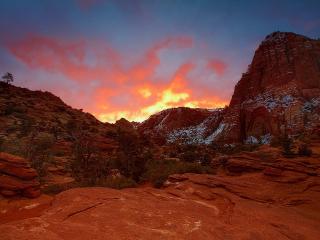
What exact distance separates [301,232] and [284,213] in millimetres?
1611

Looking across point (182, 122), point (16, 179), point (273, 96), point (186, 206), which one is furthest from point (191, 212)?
point (182, 122)

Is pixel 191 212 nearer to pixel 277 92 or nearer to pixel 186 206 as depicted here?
pixel 186 206

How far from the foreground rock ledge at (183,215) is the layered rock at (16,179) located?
1113 mm

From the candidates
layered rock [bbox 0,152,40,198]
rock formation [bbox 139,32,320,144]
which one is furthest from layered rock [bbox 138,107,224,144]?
layered rock [bbox 0,152,40,198]

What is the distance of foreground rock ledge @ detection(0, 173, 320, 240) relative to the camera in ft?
19.5

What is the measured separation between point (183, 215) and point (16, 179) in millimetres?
5429

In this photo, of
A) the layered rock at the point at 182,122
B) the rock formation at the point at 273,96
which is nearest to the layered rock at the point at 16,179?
the rock formation at the point at 273,96

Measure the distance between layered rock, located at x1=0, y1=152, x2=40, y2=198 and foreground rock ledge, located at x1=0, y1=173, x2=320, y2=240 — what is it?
3.65 feet

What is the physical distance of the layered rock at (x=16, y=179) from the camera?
8.83 meters

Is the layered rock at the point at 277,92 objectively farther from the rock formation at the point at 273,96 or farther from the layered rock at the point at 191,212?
the layered rock at the point at 191,212

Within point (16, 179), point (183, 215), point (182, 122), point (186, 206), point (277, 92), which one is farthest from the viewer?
point (182, 122)

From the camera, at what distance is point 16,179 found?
367 inches

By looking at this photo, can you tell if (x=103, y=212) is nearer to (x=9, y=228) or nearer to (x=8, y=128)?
(x=9, y=228)

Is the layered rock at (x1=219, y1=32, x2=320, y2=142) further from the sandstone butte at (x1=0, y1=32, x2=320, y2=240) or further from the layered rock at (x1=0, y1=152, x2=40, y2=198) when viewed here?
the layered rock at (x1=0, y1=152, x2=40, y2=198)
